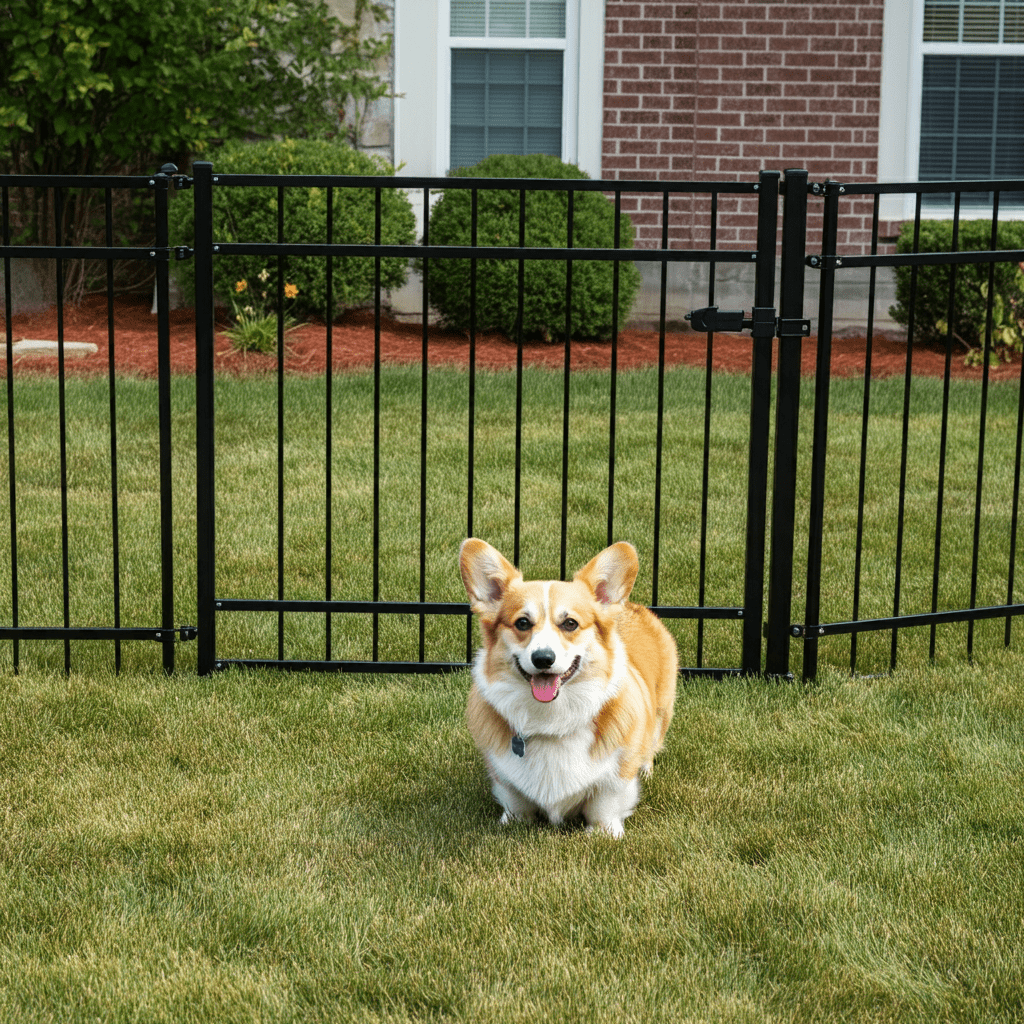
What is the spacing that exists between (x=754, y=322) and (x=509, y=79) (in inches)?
338

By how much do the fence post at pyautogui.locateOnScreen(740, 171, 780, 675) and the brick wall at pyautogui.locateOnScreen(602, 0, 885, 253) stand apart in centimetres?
752

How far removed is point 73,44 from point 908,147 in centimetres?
754

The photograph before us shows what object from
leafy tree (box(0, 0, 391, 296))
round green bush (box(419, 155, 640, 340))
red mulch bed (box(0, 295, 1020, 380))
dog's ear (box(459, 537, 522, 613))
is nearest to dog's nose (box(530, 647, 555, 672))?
dog's ear (box(459, 537, 522, 613))

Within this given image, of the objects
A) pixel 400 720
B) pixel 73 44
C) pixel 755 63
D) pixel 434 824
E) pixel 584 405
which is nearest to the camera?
pixel 434 824

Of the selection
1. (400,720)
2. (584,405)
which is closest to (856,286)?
(584,405)

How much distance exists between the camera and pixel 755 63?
12.5 m

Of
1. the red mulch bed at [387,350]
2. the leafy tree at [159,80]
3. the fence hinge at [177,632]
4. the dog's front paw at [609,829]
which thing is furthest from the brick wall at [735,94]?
the dog's front paw at [609,829]

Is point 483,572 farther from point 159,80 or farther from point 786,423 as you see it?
point 159,80

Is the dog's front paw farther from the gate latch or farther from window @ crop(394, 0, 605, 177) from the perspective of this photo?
window @ crop(394, 0, 605, 177)

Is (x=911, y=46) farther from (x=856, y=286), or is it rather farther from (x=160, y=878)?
(x=160, y=878)

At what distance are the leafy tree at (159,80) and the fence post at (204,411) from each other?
7047 millimetres

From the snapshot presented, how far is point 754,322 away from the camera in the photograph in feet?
16.2

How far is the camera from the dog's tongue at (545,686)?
3551 mm

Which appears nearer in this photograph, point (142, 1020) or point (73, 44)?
point (142, 1020)
